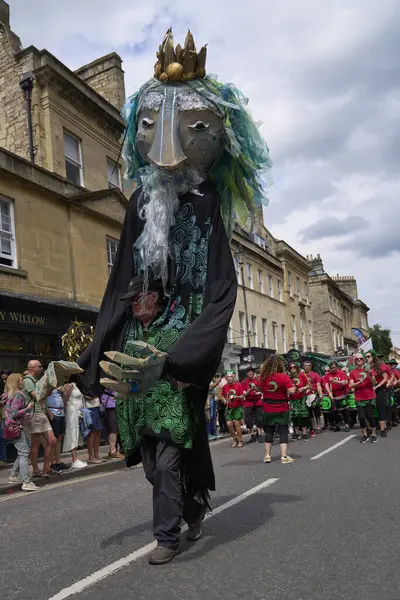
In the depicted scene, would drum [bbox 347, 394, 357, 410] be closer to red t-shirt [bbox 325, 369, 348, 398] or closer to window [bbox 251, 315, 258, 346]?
red t-shirt [bbox 325, 369, 348, 398]

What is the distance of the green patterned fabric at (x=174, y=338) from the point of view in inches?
138

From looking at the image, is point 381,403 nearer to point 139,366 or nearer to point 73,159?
point 139,366

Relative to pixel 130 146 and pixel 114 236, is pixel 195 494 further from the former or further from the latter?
pixel 114 236

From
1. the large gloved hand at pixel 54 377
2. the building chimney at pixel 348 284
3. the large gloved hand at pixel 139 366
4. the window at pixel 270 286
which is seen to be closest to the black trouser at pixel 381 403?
the large gloved hand at pixel 54 377

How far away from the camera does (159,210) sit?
3.76m

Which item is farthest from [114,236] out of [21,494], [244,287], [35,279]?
[244,287]

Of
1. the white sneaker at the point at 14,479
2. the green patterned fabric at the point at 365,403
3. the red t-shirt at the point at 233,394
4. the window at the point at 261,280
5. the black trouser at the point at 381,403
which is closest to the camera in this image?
the white sneaker at the point at 14,479

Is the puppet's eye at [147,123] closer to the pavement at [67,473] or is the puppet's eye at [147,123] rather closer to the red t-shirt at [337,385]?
the pavement at [67,473]

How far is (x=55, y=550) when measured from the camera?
13.4 ft

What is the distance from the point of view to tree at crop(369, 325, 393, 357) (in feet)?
196

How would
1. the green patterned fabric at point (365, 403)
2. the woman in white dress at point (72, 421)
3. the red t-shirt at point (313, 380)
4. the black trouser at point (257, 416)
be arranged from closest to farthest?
the woman in white dress at point (72, 421), the green patterned fabric at point (365, 403), the black trouser at point (257, 416), the red t-shirt at point (313, 380)

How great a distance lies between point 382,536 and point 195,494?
130 cm

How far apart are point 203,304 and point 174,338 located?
10.7 inches

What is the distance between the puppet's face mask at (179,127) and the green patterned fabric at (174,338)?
1.14ft
